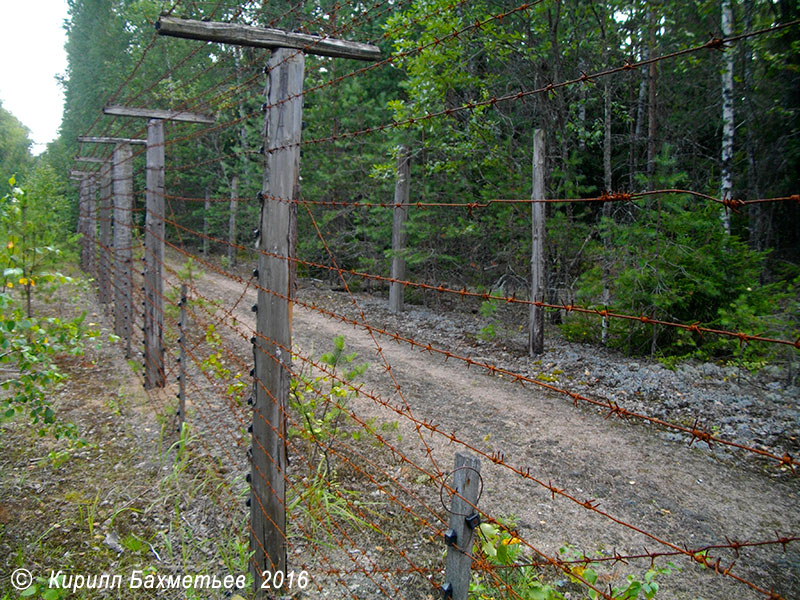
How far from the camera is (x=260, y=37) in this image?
2.88 m

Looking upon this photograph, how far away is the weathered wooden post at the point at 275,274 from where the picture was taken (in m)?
2.85

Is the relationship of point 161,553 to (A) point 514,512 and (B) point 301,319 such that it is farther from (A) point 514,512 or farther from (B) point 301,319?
(B) point 301,319

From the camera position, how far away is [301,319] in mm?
11016

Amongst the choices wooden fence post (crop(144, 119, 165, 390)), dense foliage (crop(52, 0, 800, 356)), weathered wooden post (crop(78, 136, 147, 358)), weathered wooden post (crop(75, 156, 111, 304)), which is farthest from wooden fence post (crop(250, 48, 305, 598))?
weathered wooden post (crop(75, 156, 111, 304))

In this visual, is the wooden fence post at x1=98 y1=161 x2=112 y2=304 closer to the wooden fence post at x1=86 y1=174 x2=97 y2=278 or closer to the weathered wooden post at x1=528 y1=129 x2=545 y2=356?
the wooden fence post at x1=86 y1=174 x2=97 y2=278

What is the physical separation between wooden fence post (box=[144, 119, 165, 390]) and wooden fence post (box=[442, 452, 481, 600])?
547 cm

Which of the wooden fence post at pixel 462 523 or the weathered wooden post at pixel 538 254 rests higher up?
the weathered wooden post at pixel 538 254

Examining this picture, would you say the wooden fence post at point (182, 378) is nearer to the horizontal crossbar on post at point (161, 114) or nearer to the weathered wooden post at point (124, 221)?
the horizontal crossbar on post at point (161, 114)

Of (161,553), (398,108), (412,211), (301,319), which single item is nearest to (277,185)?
(161,553)

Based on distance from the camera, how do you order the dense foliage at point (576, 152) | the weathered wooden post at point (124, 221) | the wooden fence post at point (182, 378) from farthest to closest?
the weathered wooden post at point (124, 221) < the dense foliage at point (576, 152) < the wooden fence post at point (182, 378)

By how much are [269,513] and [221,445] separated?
6.05 ft

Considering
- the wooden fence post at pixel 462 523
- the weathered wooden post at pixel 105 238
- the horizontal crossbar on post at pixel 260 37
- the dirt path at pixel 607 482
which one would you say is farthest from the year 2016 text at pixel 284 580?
the weathered wooden post at pixel 105 238

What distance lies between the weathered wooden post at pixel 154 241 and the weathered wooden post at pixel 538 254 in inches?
207

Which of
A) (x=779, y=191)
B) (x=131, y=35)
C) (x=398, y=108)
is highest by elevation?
(x=131, y=35)
